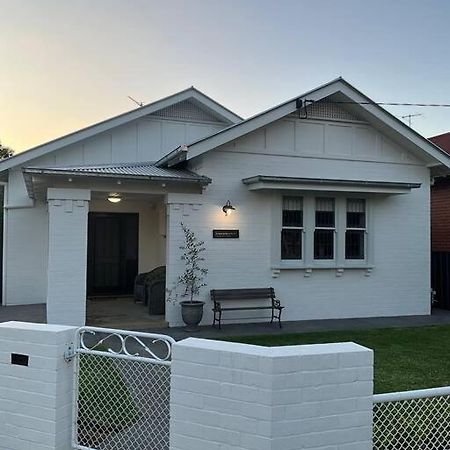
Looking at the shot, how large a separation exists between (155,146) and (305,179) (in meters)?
5.54

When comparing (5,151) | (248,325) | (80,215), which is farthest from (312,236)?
(5,151)

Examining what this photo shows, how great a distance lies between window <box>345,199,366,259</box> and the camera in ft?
38.3

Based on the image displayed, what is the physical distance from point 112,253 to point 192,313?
19.8ft

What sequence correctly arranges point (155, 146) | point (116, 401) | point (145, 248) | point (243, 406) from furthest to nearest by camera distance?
point (145, 248), point (155, 146), point (116, 401), point (243, 406)

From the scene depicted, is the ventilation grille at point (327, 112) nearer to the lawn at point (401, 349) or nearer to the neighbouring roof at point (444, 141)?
the lawn at point (401, 349)

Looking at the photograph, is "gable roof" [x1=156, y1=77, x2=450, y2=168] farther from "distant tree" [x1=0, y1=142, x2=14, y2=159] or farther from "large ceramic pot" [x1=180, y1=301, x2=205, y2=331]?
"distant tree" [x1=0, y1=142, x2=14, y2=159]

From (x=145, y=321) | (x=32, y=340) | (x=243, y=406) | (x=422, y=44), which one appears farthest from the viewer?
(x=422, y=44)

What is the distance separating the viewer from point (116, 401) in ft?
17.4

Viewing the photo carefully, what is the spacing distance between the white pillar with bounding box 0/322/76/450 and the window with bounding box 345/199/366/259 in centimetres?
882

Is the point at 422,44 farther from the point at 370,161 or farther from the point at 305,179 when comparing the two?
the point at 305,179

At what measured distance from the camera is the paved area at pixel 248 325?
31.6 feet

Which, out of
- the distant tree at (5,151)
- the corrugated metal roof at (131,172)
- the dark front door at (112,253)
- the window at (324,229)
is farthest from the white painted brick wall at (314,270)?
the distant tree at (5,151)

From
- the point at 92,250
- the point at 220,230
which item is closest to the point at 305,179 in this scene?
the point at 220,230

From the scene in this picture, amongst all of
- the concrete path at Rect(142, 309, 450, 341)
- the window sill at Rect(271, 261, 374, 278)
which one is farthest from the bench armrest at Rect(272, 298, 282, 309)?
the window sill at Rect(271, 261, 374, 278)
